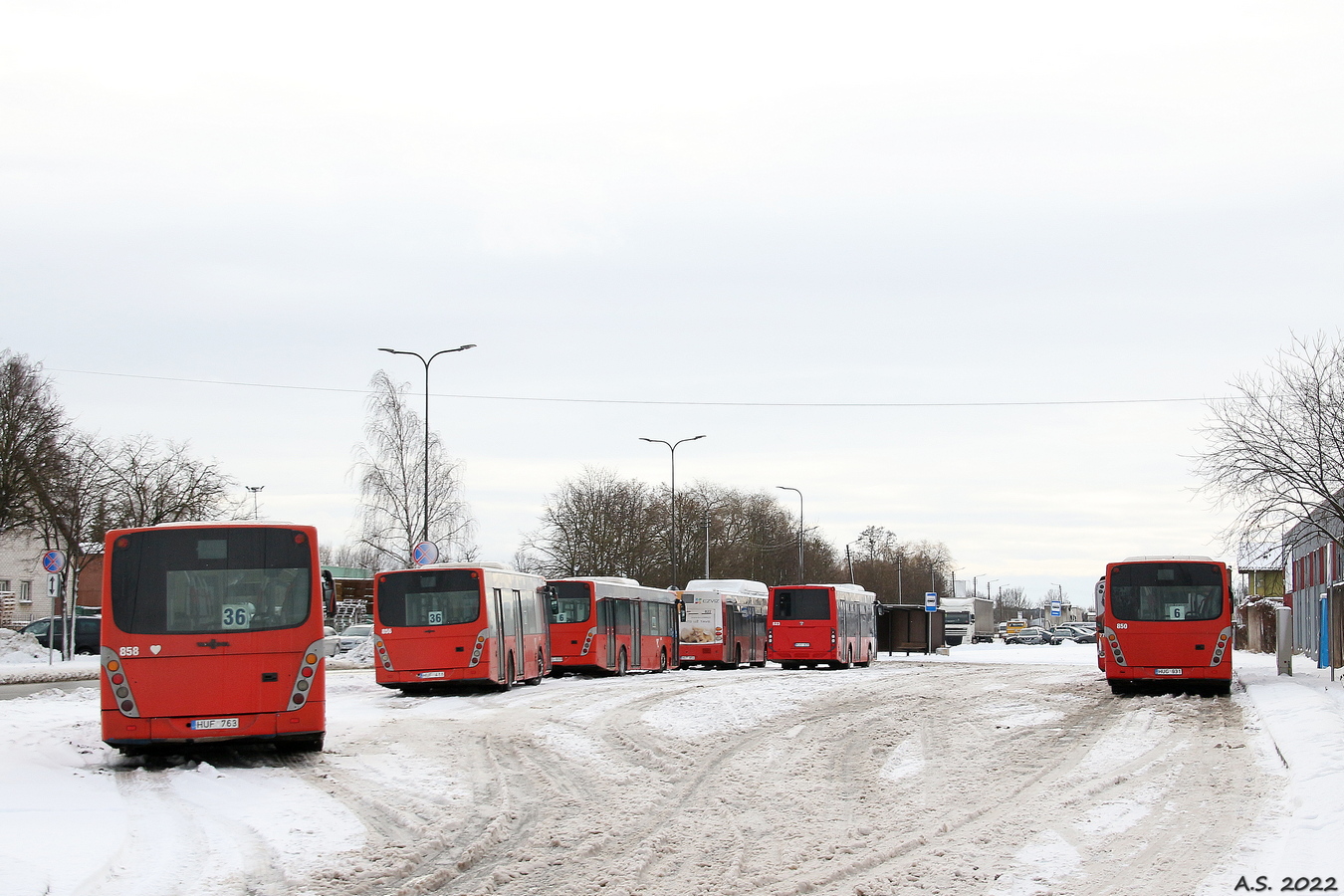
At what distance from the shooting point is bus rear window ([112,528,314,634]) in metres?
14.1

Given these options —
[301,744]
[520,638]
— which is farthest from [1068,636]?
[301,744]

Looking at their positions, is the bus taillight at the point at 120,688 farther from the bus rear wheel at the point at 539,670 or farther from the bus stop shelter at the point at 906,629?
the bus stop shelter at the point at 906,629

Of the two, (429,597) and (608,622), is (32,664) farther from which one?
(429,597)

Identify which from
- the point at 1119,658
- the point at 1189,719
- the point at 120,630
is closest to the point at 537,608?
the point at 1119,658

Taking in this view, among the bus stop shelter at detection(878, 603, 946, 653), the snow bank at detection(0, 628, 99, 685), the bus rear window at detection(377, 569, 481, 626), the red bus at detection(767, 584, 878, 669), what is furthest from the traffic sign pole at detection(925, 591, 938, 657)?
the bus rear window at detection(377, 569, 481, 626)

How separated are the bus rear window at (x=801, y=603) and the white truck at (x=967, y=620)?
50639mm

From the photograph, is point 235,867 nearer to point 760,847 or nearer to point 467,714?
point 760,847

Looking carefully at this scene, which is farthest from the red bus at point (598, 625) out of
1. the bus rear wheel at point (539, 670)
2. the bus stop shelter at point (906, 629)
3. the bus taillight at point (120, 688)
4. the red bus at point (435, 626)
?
the bus stop shelter at point (906, 629)

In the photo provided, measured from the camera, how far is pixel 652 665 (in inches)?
1606

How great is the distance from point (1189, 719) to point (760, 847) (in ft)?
40.0

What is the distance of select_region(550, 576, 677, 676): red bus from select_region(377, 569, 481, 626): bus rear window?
7218 mm

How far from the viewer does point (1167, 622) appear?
83.6 ft

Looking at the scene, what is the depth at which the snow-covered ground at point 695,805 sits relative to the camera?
27.3 feet

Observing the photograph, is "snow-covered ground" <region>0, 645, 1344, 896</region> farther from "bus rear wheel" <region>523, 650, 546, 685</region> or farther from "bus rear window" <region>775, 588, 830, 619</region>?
"bus rear window" <region>775, 588, 830, 619</region>
